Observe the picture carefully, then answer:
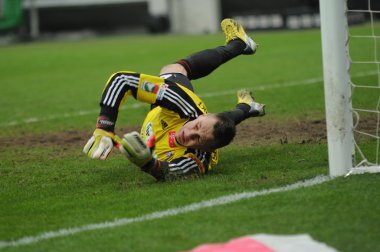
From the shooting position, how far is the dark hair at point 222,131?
5.73 m

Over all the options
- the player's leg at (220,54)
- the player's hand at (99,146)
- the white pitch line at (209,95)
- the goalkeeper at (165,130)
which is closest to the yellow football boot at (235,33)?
the player's leg at (220,54)

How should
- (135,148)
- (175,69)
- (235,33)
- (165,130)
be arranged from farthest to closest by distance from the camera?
(235,33), (175,69), (165,130), (135,148)

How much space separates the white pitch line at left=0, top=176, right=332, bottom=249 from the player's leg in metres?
2.24

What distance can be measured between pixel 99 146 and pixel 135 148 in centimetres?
34

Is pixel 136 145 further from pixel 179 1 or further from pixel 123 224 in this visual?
pixel 179 1

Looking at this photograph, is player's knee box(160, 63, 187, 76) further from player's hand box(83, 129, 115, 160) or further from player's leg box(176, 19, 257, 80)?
player's hand box(83, 129, 115, 160)

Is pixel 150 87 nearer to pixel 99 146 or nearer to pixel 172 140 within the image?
pixel 172 140

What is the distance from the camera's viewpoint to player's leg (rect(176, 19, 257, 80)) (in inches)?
290

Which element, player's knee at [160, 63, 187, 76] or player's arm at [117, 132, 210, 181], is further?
player's knee at [160, 63, 187, 76]

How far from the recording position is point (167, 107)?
6141 mm

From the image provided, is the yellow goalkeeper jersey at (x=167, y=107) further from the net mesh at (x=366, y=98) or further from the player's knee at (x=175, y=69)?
the net mesh at (x=366, y=98)

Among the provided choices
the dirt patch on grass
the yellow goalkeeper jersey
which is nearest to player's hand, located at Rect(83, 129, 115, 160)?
the yellow goalkeeper jersey

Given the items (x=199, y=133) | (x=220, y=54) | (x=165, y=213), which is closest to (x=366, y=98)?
(x=220, y=54)

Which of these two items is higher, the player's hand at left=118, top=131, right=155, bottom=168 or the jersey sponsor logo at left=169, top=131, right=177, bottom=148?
the player's hand at left=118, top=131, right=155, bottom=168
